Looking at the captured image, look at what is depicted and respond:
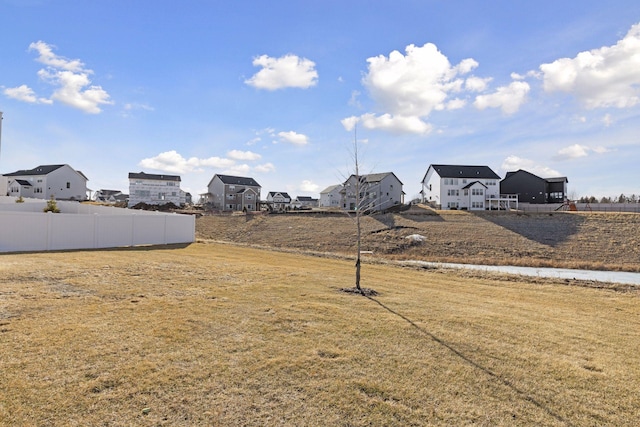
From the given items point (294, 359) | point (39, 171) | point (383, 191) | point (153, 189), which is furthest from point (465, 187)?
point (39, 171)

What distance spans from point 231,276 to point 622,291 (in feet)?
55.2

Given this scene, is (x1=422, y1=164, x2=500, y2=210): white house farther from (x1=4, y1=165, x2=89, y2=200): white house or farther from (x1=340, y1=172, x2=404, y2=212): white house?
(x1=4, y1=165, x2=89, y2=200): white house

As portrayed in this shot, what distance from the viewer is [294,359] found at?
18.4 ft

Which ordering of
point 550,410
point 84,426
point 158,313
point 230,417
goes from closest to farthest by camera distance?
point 84,426 < point 230,417 < point 550,410 < point 158,313

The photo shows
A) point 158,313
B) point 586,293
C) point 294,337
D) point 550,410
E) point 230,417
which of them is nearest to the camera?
point 230,417

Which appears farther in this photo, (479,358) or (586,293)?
(586,293)

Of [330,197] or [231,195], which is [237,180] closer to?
[231,195]

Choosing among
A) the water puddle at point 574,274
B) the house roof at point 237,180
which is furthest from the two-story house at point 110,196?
the water puddle at point 574,274

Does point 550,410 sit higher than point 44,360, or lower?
lower

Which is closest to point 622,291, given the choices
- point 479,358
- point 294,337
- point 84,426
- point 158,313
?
point 479,358

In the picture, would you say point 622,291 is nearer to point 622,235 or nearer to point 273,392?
point 273,392

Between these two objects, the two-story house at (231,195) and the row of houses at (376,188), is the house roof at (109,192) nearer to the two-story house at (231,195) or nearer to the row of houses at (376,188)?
the row of houses at (376,188)

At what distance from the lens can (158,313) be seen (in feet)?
25.2

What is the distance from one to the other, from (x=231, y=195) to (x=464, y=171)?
4481 cm
